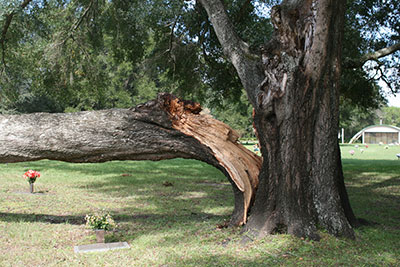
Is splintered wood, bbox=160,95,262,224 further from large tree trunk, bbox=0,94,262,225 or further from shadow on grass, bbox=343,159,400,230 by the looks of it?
shadow on grass, bbox=343,159,400,230

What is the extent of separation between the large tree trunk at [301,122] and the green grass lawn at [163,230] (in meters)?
0.34

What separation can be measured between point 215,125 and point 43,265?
120 inches

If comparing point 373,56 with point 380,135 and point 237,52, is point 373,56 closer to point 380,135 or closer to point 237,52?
point 237,52

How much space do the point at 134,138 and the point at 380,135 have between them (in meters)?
69.9

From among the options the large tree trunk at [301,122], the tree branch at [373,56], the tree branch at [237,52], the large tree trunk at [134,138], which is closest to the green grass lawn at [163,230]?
the large tree trunk at [301,122]

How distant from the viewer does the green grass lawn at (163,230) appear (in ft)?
16.1

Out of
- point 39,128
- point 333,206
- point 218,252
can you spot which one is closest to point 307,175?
point 333,206

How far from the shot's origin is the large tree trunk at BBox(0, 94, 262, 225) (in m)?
5.93

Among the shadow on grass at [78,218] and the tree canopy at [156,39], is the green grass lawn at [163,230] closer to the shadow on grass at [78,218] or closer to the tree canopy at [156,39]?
the shadow on grass at [78,218]

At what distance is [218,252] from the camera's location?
5.16 metres

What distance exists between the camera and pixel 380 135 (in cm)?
6819

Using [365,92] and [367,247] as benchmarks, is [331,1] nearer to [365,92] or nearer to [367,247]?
[367,247]

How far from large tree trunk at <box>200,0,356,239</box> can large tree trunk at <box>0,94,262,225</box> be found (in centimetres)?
55

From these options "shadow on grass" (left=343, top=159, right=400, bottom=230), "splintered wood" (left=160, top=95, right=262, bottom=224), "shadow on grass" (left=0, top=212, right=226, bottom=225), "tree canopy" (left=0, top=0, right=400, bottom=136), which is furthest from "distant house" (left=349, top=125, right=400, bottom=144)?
"splintered wood" (left=160, top=95, right=262, bottom=224)
